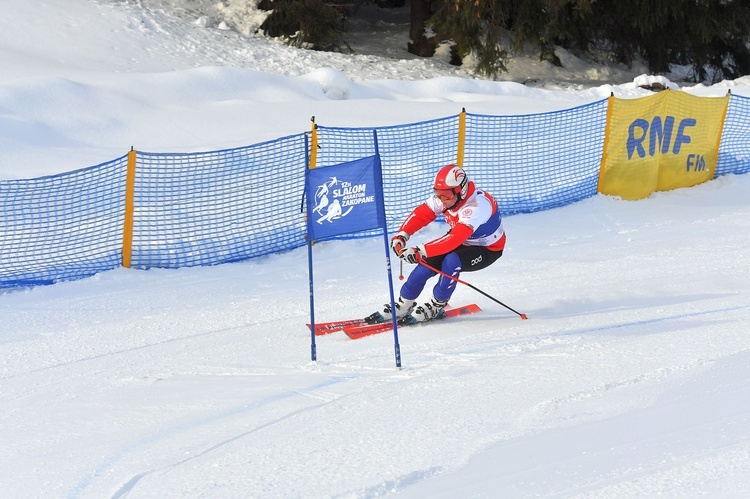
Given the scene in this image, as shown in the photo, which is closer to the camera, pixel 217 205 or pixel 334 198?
pixel 334 198

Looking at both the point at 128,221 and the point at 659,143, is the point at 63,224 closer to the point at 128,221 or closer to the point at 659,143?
the point at 128,221

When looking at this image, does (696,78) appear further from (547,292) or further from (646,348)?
(646,348)

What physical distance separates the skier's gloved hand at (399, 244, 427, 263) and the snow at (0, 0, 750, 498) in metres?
0.73

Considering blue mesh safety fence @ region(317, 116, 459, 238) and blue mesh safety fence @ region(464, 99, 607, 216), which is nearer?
blue mesh safety fence @ region(317, 116, 459, 238)

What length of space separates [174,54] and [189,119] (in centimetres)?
467

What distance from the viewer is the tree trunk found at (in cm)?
2356

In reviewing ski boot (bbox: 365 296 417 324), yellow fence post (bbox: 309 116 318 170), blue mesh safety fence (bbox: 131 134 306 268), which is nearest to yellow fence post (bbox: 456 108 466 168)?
yellow fence post (bbox: 309 116 318 170)

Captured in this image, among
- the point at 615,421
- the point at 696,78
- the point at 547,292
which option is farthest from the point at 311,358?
the point at 696,78

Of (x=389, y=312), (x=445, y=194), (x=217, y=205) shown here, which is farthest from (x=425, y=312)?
(x=217, y=205)

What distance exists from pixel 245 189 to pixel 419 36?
13350 mm

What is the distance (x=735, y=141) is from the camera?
15.6 m

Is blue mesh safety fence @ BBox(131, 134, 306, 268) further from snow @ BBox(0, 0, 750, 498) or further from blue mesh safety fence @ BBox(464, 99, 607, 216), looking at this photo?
blue mesh safety fence @ BBox(464, 99, 607, 216)

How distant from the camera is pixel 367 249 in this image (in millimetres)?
11758

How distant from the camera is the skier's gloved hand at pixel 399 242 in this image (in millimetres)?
8094
